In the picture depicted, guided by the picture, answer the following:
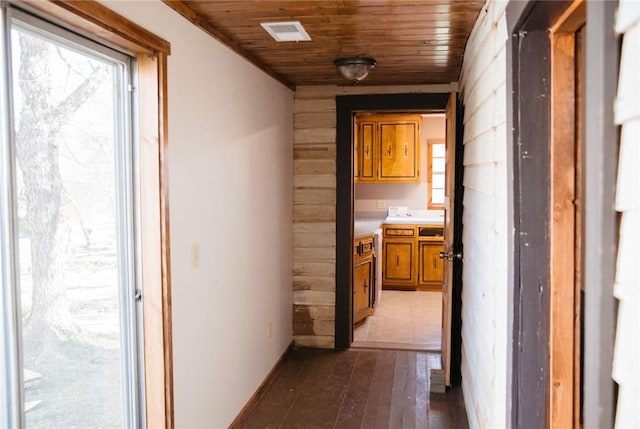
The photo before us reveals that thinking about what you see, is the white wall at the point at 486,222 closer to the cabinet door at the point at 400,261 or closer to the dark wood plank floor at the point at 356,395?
→ the dark wood plank floor at the point at 356,395

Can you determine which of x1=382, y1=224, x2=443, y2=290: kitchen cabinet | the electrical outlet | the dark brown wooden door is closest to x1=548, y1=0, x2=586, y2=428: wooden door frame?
the electrical outlet

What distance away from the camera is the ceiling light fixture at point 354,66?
11.8ft

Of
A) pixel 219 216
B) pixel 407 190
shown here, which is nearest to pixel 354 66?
pixel 219 216

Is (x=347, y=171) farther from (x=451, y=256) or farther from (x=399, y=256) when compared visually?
(x=399, y=256)

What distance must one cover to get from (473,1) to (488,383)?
1.65m

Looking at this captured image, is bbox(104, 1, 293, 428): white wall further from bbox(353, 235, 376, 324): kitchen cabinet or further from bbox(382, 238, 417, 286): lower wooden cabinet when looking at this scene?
bbox(382, 238, 417, 286): lower wooden cabinet

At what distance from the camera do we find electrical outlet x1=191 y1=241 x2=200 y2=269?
2.70 metres

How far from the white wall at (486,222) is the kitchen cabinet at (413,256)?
3784 mm

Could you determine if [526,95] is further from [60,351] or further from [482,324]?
[60,351]

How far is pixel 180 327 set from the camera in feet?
8.43

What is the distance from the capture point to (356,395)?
3.83m

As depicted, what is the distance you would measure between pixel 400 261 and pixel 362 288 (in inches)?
73.7

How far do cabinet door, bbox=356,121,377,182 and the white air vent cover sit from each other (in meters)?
4.33

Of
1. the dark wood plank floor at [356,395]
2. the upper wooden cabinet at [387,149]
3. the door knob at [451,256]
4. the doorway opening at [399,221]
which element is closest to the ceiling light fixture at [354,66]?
the door knob at [451,256]
